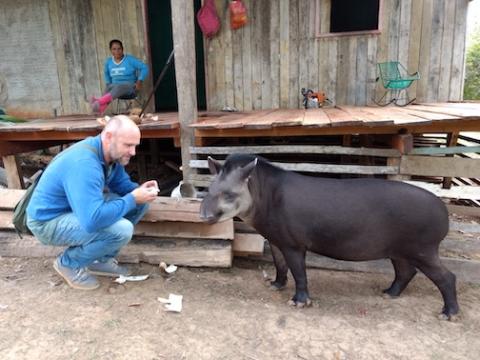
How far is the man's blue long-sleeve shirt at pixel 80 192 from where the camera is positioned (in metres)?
2.96

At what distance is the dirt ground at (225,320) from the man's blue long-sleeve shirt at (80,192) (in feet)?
2.53

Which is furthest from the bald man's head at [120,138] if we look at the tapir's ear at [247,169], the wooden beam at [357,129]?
the wooden beam at [357,129]

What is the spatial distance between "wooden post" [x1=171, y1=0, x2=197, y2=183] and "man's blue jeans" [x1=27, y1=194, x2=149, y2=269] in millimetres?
1678

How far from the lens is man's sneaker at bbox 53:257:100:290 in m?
3.57

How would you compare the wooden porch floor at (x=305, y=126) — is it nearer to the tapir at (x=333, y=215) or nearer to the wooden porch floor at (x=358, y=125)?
the wooden porch floor at (x=358, y=125)

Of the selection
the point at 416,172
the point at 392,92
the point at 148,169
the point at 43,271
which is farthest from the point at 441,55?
the point at 43,271

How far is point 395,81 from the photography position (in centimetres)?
609

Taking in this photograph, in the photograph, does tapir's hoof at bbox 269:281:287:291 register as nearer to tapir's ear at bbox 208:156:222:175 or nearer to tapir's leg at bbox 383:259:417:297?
tapir's leg at bbox 383:259:417:297

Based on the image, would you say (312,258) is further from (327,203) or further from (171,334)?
(171,334)

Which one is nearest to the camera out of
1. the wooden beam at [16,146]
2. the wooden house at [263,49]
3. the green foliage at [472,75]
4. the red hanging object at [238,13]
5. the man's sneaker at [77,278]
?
the man's sneaker at [77,278]

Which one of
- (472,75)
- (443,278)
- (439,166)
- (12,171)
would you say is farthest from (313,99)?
(472,75)

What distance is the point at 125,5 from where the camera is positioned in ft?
23.5

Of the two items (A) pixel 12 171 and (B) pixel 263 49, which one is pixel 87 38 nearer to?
(A) pixel 12 171

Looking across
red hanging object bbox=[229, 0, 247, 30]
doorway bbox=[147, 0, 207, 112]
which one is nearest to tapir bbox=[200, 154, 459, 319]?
red hanging object bbox=[229, 0, 247, 30]
